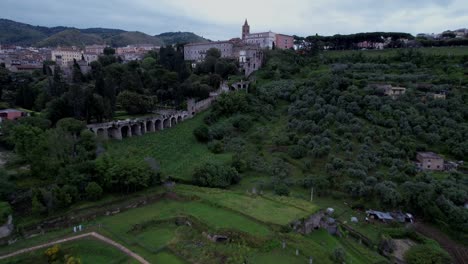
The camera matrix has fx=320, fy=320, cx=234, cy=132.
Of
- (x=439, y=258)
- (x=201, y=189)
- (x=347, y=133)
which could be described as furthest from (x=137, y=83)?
(x=439, y=258)

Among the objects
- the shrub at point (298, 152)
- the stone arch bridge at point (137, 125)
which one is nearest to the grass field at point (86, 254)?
the stone arch bridge at point (137, 125)

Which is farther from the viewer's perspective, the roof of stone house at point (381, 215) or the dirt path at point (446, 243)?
the roof of stone house at point (381, 215)

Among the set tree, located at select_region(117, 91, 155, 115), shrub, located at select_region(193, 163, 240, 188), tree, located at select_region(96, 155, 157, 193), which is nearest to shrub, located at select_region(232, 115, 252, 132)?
tree, located at select_region(117, 91, 155, 115)

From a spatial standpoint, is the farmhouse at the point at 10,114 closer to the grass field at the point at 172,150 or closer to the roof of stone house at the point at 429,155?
the grass field at the point at 172,150

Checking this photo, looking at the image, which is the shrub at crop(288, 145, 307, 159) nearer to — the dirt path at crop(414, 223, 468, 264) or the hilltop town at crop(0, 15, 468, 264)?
the hilltop town at crop(0, 15, 468, 264)

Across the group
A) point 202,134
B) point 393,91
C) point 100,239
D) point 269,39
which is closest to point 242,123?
point 202,134

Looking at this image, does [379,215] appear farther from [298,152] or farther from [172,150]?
[172,150]

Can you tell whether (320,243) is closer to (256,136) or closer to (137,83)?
(256,136)
